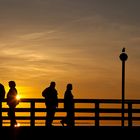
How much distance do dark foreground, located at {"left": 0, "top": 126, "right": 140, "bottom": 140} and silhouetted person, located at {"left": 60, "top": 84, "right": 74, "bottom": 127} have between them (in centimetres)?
249

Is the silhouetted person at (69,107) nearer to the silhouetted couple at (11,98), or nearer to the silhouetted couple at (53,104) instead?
the silhouetted couple at (53,104)

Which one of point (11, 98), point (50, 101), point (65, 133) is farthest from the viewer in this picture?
point (50, 101)

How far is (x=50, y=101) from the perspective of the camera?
29.2 m

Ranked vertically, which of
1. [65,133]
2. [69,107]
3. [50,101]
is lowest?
[65,133]

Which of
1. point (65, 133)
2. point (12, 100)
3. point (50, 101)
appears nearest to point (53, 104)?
point (50, 101)

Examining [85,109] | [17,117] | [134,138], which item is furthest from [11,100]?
[134,138]

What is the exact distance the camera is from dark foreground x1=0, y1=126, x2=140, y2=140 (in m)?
26.1

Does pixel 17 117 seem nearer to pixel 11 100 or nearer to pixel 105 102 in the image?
pixel 11 100

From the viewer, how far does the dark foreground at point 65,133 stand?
26.1 meters

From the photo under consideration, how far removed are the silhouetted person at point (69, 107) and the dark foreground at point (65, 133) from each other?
2490 mm

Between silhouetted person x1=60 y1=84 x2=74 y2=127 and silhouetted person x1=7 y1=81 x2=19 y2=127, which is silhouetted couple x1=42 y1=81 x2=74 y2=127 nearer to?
silhouetted person x1=60 y1=84 x2=74 y2=127

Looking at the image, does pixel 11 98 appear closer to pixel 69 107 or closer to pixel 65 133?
pixel 69 107

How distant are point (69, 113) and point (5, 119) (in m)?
2.40

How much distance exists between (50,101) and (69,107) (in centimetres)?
79
